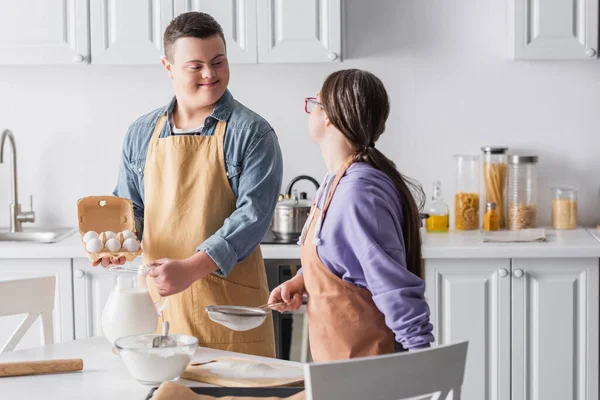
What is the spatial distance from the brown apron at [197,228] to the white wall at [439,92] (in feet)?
4.63

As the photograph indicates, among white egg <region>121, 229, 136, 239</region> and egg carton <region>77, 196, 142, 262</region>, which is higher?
egg carton <region>77, 196, 142, 262</region>

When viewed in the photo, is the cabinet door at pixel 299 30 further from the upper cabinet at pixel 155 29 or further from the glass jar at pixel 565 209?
the glass jar at pixel 565 209

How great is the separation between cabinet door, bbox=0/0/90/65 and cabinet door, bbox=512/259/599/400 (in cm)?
190

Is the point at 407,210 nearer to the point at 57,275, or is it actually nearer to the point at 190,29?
the point at 190,29

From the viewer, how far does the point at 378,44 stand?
3822 mm

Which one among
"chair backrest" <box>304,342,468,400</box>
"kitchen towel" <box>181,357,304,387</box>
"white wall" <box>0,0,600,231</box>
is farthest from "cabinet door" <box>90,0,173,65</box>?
"chair backrest" <box>304,342,468,400</box>

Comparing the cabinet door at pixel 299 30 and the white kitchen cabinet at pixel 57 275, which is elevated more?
the cabinet door at pixel 299 30

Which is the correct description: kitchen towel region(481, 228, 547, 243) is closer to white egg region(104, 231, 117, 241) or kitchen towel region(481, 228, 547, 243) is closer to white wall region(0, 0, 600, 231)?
white wall region(0, 0, 600, 231)

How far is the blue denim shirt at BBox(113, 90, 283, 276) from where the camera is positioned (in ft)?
7.72

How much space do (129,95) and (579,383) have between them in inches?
84.5

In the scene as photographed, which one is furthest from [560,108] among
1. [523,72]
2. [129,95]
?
[129,95]

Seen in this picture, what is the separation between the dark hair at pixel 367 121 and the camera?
6.34 feet

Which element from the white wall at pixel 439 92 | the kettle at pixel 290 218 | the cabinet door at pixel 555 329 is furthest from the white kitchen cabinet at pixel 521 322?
the white wall at pixel 439 92

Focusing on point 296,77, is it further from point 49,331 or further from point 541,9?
point 49,331
